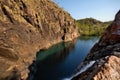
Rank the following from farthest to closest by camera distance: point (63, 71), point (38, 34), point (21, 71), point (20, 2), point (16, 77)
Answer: point (38, 34) → point (20, 2) → point (63, 71) → point (21, 71) → point (16, 77)

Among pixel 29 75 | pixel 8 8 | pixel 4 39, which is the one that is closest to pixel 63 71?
pixel 29 75

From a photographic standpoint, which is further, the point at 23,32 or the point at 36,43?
the point at 36,43

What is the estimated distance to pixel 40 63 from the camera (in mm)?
99688

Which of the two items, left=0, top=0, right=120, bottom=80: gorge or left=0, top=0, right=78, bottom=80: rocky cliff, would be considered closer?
left=0, top=0, right=120, bottom=80: gorge

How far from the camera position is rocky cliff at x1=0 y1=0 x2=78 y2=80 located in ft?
253

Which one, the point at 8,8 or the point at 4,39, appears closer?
the point at 4,39

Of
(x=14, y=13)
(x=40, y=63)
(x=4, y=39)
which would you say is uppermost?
(x=14, y=13)

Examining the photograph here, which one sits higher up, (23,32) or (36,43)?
(23,32)

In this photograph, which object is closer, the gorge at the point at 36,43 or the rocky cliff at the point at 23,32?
the gorge at the point at 36,43

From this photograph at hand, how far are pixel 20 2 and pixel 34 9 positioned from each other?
65.4ft

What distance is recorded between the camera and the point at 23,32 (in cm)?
11644

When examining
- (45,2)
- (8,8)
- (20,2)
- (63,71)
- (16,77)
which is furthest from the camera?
(45,2)

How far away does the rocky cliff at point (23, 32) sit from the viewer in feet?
253

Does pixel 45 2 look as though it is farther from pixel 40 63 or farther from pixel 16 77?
pixel 16 77
